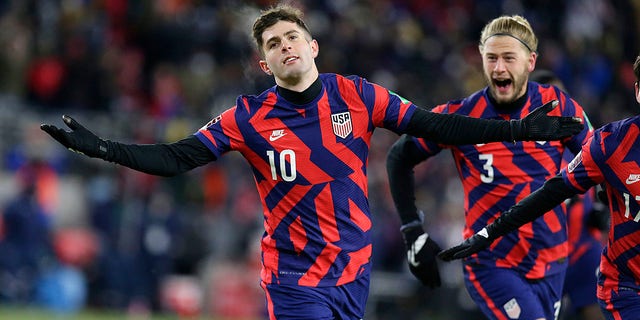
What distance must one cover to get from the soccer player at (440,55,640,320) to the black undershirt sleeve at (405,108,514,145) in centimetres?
39

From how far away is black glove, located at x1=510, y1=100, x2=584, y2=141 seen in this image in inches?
227

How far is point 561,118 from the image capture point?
578 centimetres

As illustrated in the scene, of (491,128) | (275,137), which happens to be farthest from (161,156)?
(491,128)

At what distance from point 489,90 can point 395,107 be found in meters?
1.09

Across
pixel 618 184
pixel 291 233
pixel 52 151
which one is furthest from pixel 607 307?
pixel 52 151

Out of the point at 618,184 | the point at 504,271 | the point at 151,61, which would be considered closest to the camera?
the point at 618,184

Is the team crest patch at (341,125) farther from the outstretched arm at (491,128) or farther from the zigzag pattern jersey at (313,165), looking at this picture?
the outstretched arm at (491,128)

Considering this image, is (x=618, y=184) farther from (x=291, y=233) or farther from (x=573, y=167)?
(x=291, y=233)

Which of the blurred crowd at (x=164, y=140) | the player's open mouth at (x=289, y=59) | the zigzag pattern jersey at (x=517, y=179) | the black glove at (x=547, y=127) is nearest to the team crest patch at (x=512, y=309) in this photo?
the zigzag pattern jersey at (x=517, y=179)

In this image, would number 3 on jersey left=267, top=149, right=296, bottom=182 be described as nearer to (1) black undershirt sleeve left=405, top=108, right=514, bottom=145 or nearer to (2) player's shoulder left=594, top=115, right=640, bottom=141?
(1) black undershirt sleeve left=405, top=108, right=514, bottom=145

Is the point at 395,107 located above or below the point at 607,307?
above

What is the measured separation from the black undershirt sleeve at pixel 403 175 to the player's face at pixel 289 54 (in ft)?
4.61

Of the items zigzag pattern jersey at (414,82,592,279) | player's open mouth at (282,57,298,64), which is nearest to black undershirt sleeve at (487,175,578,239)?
zigzag pattern jersey at (414,82,592,279)

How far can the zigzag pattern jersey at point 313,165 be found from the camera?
19.9 feet
